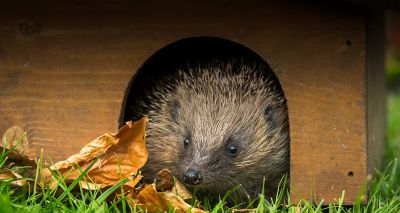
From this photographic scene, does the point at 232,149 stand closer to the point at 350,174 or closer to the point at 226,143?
the point at 226,143

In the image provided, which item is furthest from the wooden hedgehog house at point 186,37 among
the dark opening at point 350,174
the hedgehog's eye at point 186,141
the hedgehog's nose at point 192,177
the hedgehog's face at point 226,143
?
the hedgehog's nose at point 192,177

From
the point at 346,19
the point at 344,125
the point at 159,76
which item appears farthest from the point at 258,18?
the point at 159,76

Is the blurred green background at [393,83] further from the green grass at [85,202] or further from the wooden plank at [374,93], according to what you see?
the green grass at [85,202]

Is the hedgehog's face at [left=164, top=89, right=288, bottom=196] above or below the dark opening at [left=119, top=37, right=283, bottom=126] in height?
below

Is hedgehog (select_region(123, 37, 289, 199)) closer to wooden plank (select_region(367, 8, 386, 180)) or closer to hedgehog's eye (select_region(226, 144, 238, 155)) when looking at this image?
hedgehog's eye (select_region(226, 144, 238, 155))

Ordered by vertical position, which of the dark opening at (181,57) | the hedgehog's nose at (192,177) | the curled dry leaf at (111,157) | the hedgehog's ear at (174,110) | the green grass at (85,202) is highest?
the dark opening at (181,57)

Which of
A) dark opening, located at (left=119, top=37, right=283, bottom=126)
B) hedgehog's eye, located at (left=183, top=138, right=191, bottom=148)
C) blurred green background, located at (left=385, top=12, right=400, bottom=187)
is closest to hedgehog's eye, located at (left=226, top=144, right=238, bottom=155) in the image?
hedgehog's eye, located at (left=183, top=138, right=191, bottom=148)

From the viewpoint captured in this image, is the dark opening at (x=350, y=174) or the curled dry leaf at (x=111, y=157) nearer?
the curled dry leaf at (x=111, y=157)

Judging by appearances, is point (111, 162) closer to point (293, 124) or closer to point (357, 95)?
point (293, 124)
